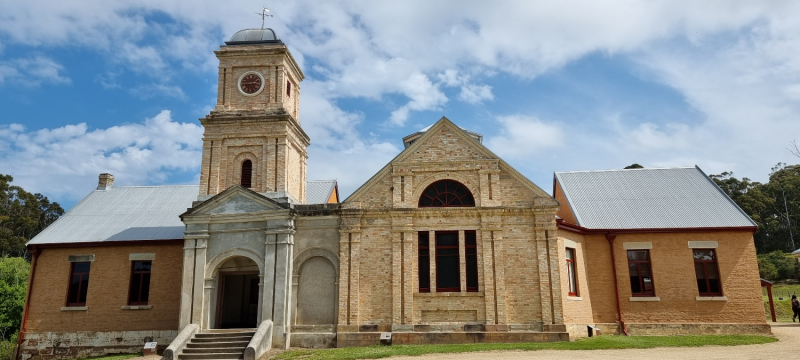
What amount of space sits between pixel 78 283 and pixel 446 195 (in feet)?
54.6

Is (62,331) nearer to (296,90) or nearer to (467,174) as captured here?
(296,90)

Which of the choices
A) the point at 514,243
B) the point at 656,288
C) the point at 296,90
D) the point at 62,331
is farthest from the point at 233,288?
the point at 656,288

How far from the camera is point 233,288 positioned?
80.2ft

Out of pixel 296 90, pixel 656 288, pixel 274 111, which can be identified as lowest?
pixel 656 288

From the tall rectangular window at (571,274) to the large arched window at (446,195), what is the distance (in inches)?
178

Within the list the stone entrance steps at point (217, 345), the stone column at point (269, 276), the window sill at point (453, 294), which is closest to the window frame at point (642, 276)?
the window sill at point (453, 294)

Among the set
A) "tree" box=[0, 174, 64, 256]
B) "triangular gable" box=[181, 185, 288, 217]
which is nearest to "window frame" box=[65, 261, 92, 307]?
"triangular gable" box=[181, 185, 288, 217]

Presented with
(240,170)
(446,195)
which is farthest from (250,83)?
(446,195)

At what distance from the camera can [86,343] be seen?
901 inches

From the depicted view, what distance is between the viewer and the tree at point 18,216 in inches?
2154

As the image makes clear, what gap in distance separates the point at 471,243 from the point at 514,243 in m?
1.58

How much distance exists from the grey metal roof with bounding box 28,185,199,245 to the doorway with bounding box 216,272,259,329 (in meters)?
3.11

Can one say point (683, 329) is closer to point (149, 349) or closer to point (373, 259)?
point (373, 259)

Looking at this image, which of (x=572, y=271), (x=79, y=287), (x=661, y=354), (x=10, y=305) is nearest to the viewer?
(x=661, y=354)
